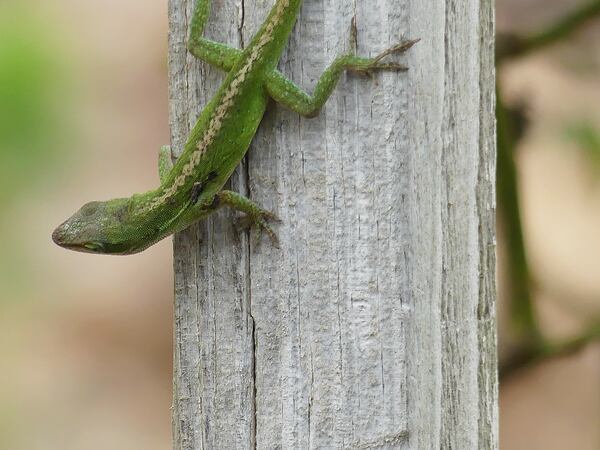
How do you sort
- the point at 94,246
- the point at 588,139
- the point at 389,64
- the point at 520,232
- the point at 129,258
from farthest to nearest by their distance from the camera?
the point at 129,258 → the point at 588,139 → the point at 520,232 → the point at 94,246 → the point at 389,64

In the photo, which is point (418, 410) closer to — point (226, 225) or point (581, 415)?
point (226, 225)

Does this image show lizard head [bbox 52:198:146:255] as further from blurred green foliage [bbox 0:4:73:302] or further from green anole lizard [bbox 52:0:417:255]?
blurred green foliage [bbox 0:4:73:302]

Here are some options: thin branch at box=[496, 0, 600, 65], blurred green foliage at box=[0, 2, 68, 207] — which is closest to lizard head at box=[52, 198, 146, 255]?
thin branch at box=[496, 0, 600, 65]

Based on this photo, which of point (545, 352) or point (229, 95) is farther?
point (545, 352)

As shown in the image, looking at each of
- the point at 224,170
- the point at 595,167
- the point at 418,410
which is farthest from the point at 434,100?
the point at 595,167

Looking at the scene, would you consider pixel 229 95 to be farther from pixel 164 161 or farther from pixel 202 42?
pixel 164 161

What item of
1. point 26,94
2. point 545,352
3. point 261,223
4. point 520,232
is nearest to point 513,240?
point 520,232

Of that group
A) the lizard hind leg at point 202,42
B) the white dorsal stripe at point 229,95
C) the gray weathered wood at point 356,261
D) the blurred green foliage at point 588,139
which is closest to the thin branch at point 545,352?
the blurred green foliage at point 588,139
